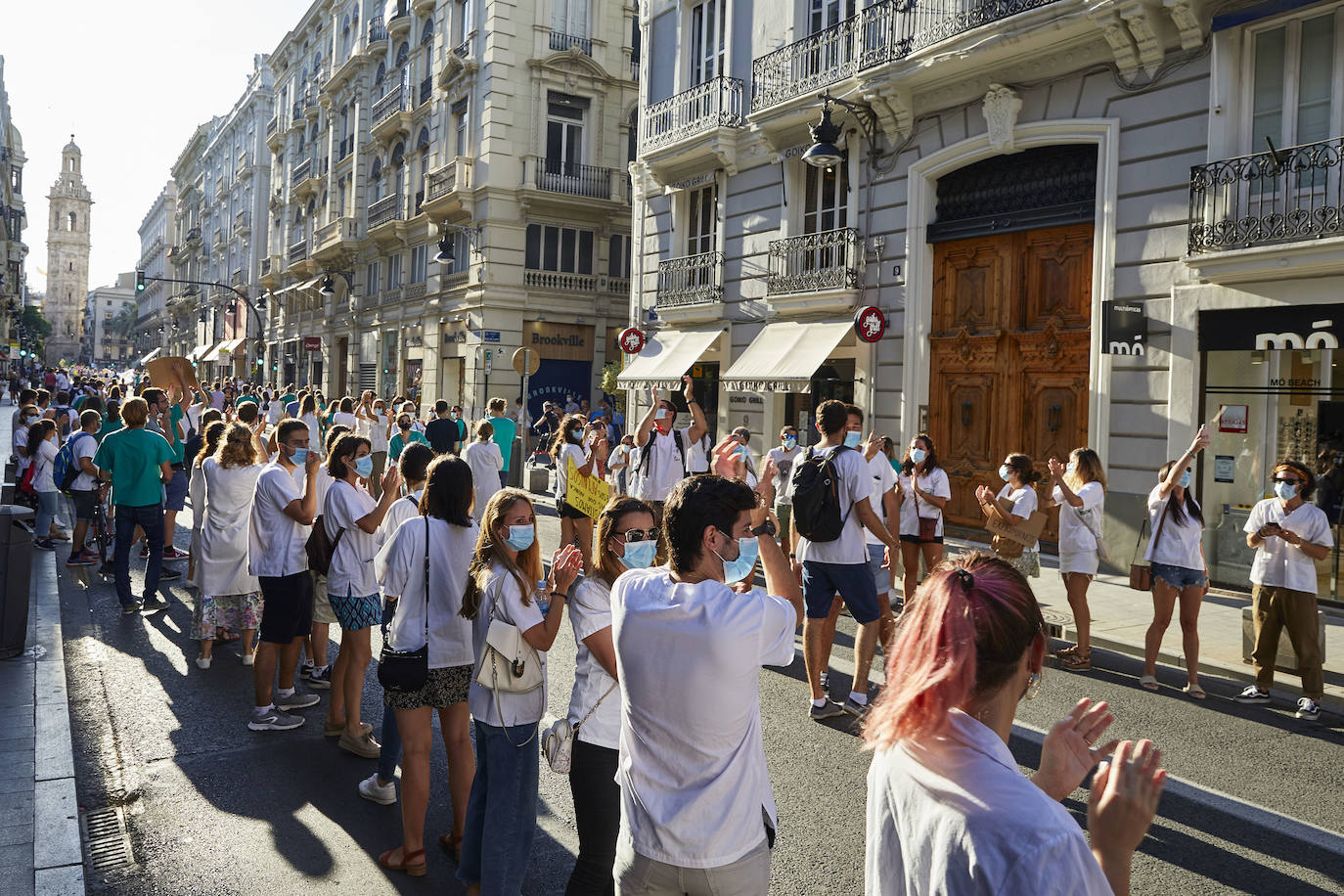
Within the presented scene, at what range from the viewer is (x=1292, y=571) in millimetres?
7027

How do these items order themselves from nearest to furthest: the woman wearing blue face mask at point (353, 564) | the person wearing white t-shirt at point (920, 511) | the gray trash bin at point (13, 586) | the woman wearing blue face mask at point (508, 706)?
the woman wearing blue face mask at point (508, 706)
the woman wearing blue face mask at point (353, 564)
the gray trash bin at point (13, 586)
the person wearing white t-shirt at point (920, 511)

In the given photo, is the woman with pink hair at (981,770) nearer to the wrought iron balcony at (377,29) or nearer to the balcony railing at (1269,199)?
the balcony railing at (1269,199)

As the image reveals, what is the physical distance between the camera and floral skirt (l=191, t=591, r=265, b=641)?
24.9 ft

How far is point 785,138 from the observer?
18766 mm

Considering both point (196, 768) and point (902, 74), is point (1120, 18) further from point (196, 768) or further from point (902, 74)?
point (196, 768)

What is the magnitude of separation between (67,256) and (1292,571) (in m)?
178

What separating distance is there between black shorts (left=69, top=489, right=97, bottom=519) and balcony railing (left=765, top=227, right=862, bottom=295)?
38.3ft

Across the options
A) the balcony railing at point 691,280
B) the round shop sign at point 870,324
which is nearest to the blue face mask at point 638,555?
the round shop sign at point 870,324

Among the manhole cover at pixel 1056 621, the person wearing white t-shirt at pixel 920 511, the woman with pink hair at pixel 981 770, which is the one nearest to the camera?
the woman with pink hair at pixel 981 770

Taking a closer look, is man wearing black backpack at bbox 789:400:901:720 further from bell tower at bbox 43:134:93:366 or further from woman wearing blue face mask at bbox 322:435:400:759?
bell tower at bbox 43:134:93:366

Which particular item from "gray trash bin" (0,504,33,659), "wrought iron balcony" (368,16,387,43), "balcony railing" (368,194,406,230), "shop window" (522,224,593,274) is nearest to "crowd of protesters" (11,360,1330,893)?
"gray trash bin" (0,504,33,659)

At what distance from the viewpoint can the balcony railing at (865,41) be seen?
1460 cm

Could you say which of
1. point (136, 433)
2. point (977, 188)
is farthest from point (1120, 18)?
point (136, 433)

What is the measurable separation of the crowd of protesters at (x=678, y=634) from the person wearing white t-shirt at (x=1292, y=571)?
0.02 m
